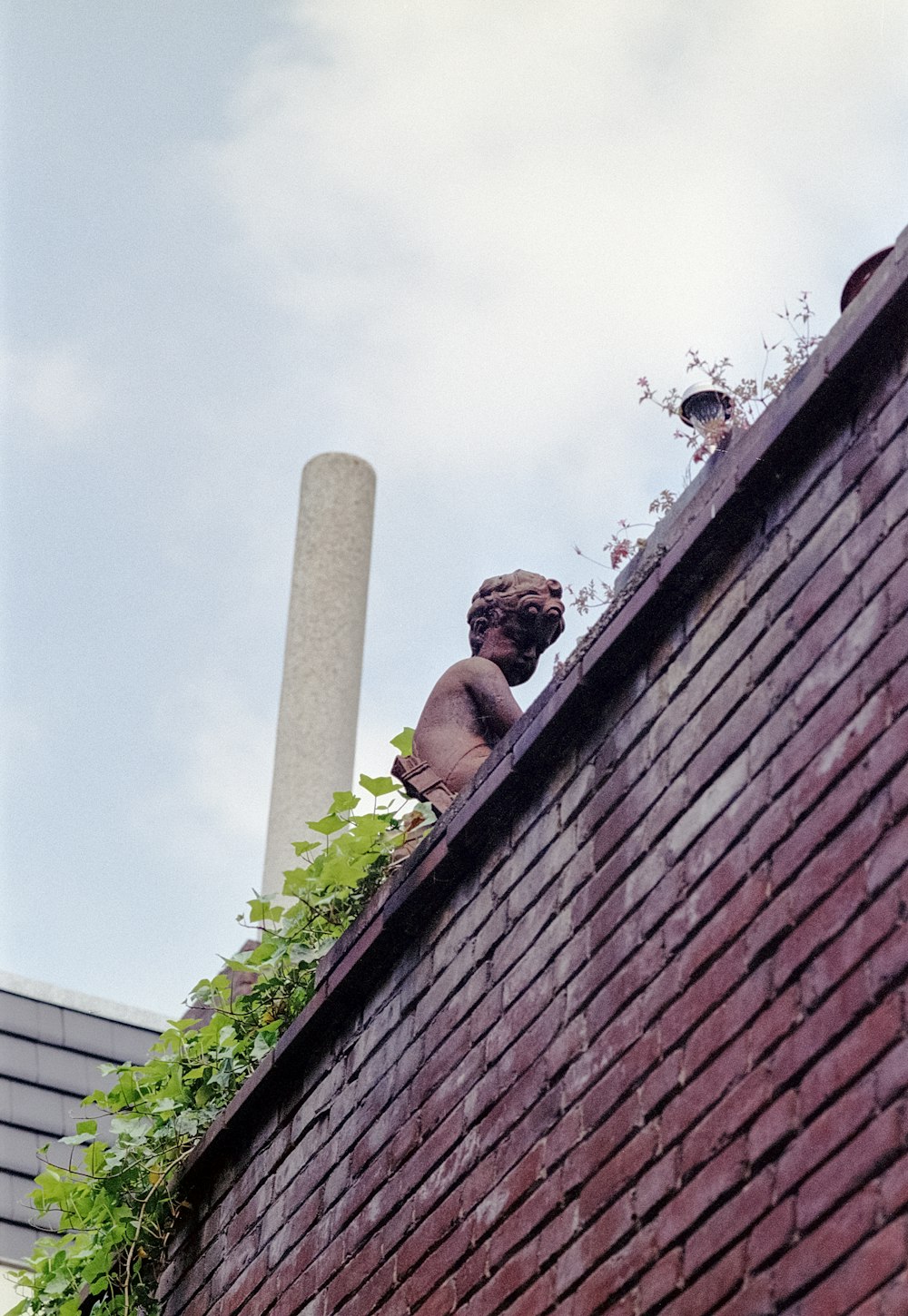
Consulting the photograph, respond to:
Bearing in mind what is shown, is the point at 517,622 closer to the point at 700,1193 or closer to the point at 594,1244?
the point at 594,1244

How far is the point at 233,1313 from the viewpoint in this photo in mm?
5895

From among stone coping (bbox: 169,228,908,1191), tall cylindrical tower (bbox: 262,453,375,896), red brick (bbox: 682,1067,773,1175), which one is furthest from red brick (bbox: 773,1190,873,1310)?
tall cylindrical tower (bbox: 262,453,375,896)

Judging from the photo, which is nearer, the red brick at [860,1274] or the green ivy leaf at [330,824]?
the red brick at [860,1274]

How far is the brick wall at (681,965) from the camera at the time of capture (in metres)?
3.50

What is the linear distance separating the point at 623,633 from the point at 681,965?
3.10 feet

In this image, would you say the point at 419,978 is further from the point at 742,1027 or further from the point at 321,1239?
the point at 742,1027

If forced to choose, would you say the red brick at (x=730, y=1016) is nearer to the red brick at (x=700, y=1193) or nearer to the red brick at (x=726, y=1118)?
the red brick at (x=726, y=1118)

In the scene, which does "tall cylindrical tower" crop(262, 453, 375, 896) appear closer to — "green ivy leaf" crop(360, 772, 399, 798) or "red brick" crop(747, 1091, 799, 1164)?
"green ivy leaf" crop(360, 772, 399, 798)

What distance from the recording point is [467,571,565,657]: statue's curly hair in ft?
21.8

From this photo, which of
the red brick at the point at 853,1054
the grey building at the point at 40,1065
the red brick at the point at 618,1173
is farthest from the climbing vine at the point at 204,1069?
the grey building at the point at 40,1065

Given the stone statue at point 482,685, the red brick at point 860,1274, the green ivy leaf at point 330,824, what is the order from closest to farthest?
the red brick at point 860,1274 < the stone statue at point 482,685 < the green ivy leaf at point 330,824

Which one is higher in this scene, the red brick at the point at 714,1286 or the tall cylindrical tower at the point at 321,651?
the tall cylindrical tower at the point at 321,651

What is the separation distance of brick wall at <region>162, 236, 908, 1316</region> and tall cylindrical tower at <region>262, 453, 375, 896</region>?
767cm

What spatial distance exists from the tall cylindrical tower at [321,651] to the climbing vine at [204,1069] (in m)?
5.92
